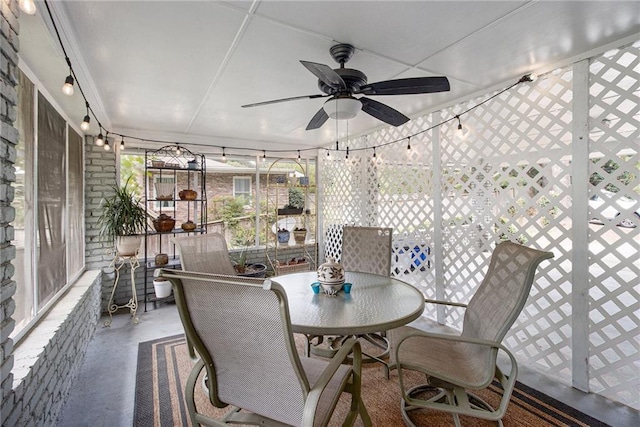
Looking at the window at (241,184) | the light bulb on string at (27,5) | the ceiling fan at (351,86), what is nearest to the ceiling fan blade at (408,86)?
the ceiling fan at (351,86)

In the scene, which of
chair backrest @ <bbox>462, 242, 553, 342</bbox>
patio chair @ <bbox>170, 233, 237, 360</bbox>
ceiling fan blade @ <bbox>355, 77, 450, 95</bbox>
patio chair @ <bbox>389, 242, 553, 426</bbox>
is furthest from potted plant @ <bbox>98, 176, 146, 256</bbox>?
chair backrest @ <bbox>462, 242, 553, 342</bbox>

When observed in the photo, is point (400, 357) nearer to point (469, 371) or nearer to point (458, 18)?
point (469, 371)

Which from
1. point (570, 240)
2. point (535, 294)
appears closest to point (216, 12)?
point (570, 240)

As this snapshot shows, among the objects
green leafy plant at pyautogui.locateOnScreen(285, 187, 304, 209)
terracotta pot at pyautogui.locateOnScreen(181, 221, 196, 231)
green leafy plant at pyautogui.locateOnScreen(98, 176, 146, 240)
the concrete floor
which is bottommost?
the concrete floor

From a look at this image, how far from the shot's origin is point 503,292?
1717 millimetres

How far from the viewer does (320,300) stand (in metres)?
2.00

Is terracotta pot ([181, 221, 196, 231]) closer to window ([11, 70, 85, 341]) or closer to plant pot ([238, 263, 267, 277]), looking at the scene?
plant pot ([238, 263, 267, 277])

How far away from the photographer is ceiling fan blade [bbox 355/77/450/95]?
180 cm

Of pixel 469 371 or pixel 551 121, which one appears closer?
pixel 469 371

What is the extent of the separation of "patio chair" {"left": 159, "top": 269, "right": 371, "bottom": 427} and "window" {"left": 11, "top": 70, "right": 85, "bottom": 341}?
127 cm

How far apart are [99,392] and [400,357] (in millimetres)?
2191

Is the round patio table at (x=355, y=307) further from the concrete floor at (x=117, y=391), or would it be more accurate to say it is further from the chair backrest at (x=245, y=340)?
the concrete floor at (x=117, y=391)

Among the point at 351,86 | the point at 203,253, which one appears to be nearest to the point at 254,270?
the point at 203,253

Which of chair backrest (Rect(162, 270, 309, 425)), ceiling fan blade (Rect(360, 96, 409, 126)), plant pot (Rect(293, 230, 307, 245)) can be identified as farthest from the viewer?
plant pot (Rect(293, 230, 307, 245))
